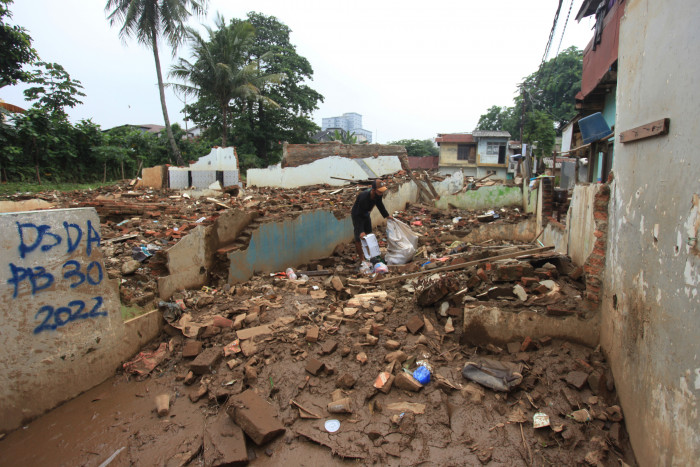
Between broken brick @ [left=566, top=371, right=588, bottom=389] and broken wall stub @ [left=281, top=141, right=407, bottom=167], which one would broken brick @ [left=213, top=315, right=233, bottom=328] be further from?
broken wall stub @ [left=281, top=141, right=407, bottom=167]

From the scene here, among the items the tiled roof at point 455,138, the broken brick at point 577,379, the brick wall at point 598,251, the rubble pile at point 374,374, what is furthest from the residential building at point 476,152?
the broken brick at point 577,379

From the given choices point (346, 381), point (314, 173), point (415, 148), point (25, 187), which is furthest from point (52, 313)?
point (415, 148)

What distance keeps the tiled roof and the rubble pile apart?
29122 millimetres

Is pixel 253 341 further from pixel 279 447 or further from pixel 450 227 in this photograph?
pixel 450 227

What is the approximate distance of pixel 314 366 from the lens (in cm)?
328

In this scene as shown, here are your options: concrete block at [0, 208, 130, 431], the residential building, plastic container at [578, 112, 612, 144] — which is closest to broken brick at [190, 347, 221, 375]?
concrete block at [0, 208, 130, 431]

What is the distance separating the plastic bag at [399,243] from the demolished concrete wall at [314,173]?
733 cm

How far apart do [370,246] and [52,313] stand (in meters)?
4.09

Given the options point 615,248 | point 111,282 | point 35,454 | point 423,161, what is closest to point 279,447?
point 35,454

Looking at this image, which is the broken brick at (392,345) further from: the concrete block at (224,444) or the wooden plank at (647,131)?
the wooden plank at (647,131)

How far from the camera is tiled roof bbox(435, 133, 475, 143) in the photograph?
105 ft

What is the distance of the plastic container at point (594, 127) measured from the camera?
518cm

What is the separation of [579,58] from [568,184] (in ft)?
76.6

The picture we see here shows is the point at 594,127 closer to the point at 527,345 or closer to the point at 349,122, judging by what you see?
the point at 527,345
